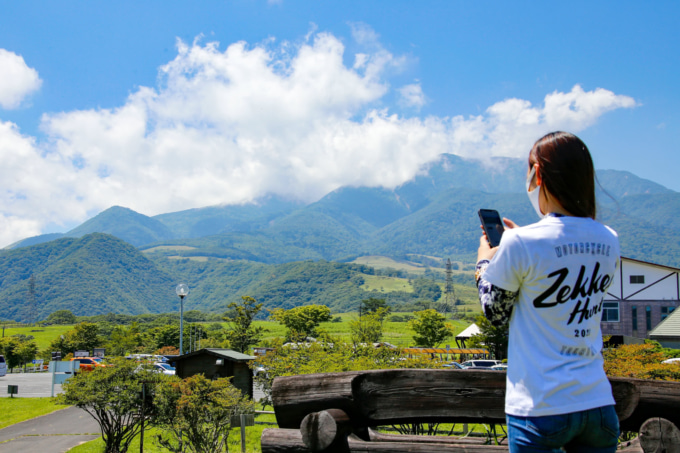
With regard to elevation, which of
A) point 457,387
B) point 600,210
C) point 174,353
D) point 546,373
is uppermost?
point 600,210

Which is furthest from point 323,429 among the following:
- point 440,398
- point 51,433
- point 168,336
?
point 168,336

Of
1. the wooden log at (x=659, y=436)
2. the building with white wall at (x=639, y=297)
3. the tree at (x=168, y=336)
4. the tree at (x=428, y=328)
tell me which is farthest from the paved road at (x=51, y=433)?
the tree at (x=168, y=336)

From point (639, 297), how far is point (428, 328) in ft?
63.2

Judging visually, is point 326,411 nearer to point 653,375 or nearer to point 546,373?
point 546,373

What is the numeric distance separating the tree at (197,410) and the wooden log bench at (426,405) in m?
9.80

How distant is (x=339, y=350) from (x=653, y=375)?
7.46 metres

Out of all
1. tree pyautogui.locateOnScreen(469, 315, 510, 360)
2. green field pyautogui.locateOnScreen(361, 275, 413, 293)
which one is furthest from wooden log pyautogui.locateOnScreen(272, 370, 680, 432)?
green field pyautogui.locateOnScreen(361, 275, 413, 293)

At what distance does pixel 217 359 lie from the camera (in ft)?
64.5

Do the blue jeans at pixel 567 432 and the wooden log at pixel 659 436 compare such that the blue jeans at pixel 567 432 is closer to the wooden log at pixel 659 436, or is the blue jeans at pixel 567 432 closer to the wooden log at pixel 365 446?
the wooden log at pixel 365 446

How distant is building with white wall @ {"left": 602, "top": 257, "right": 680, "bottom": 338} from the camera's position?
33438 mm

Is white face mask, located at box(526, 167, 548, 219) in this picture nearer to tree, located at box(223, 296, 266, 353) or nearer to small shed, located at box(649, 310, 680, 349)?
small shed, located at box(649, 310, 680, 349)

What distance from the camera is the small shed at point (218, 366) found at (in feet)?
63.9

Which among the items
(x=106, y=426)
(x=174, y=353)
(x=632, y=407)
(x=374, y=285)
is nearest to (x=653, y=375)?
(x=632, y=407)

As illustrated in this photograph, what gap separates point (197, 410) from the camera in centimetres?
1100
